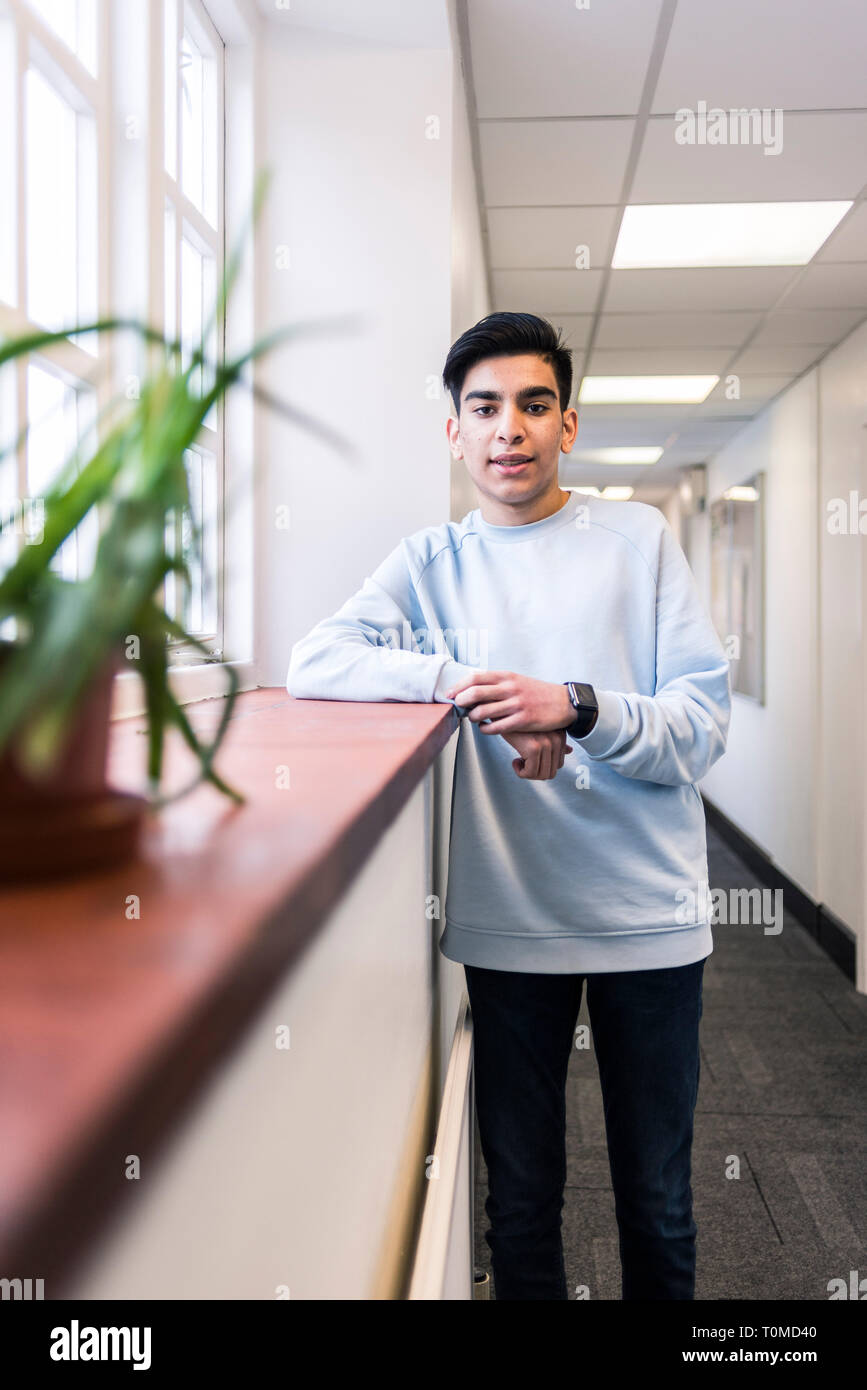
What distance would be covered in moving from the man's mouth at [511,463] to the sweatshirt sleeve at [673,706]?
214 millimetres

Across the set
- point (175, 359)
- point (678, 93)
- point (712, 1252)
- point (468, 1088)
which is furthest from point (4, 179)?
point (712, 1252)

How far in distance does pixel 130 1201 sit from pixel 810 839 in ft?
13.9

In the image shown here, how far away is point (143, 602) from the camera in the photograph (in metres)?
0.28

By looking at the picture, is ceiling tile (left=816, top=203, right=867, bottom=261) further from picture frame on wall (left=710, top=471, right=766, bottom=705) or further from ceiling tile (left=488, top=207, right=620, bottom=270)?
picture frame on wall (left=710, top=471, right=766, bottom=705)

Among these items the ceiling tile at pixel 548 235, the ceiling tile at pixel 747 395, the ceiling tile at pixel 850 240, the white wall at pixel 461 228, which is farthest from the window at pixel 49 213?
the ceiling tile at pixel 747 395

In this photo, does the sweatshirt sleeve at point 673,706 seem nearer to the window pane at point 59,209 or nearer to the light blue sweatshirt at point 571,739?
the light blue sweatshirt at point 571,739

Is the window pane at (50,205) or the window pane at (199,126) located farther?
the window pane at (199,126)

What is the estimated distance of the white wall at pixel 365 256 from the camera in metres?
1.56

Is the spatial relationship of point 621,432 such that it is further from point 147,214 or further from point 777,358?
point 147,214

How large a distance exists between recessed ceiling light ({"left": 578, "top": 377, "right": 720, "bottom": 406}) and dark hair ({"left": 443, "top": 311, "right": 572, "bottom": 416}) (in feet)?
10.6

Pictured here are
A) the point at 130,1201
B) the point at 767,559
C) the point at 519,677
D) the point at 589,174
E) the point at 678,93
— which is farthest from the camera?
the point at 767,559

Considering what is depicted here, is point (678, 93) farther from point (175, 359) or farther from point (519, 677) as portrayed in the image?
point (175, 359)

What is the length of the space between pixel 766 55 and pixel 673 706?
1.52 metres

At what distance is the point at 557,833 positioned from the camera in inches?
51.2
